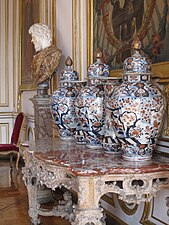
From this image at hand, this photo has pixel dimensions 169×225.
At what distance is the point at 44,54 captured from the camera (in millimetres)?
3762

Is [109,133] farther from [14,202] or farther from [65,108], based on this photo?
[14,202]

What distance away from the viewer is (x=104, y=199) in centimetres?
310

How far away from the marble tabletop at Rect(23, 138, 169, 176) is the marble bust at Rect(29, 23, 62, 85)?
54.6 inches

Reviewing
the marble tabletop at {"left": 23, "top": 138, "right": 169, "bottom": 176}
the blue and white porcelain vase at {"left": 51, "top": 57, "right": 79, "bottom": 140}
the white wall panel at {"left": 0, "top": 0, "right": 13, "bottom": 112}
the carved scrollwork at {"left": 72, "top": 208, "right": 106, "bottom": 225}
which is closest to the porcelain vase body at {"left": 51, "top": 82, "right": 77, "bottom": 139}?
the blue and white porcelain vase at {"left": 51, "top": 57, "right": 79, "bottom": 140}

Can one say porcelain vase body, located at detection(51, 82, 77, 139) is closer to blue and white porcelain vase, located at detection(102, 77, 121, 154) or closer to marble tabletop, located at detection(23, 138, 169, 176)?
marble tabletop, located at detection(23, 138, 169, 176)

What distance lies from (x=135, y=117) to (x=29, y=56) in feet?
13.0

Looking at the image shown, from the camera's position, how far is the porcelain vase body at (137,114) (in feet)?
6.29

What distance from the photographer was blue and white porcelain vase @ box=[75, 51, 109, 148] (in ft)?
7.75

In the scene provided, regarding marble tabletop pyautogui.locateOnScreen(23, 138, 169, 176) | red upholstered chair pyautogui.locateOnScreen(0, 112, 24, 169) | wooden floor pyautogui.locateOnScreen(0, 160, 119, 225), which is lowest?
wooden floor pyautogui.locateOnScreen(0, 160, 119, 225)

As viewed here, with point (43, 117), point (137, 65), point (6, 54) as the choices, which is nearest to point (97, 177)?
point (137, 65)

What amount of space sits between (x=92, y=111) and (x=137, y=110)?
0.51 metres

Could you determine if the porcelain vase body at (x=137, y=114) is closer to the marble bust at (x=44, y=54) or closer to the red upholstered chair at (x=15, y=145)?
the marble bust at (x=44, y=54)

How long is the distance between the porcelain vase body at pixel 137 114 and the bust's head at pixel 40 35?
1975mm

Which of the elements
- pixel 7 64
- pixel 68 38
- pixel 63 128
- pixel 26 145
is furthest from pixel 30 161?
pixel 7 64
